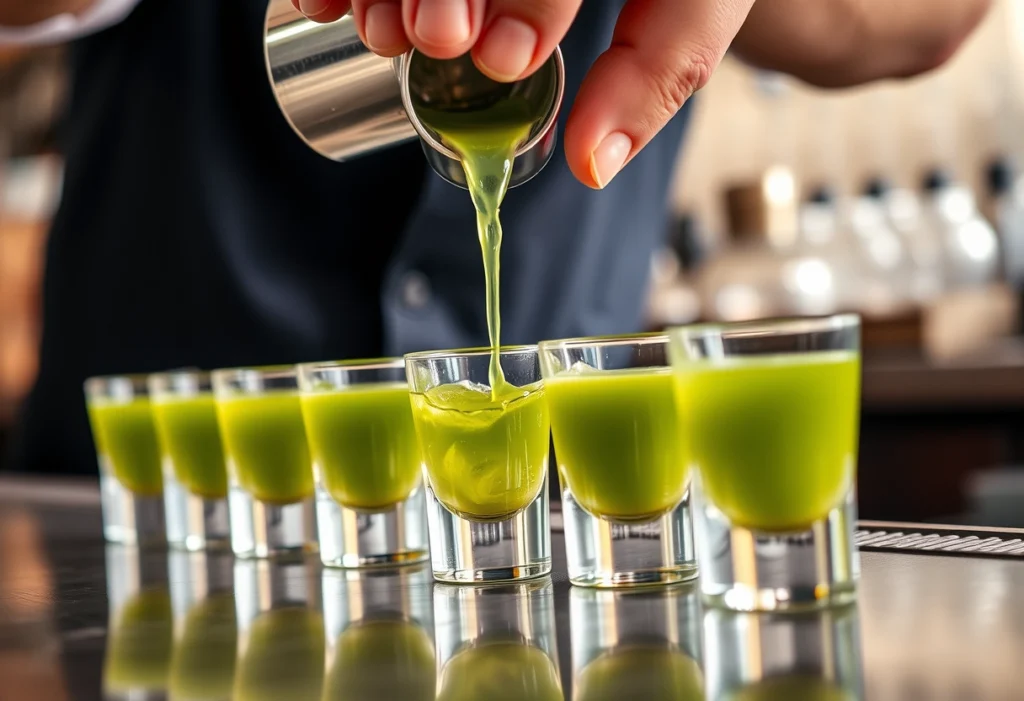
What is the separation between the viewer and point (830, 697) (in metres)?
0.60

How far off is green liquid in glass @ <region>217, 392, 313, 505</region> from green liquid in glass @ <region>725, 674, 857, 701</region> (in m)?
0.66

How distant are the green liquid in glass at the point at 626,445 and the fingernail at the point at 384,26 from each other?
0.27m

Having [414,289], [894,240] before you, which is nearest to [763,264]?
[894,240]

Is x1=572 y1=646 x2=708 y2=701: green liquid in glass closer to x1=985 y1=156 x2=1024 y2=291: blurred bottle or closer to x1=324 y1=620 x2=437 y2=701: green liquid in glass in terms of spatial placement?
x1=324 y1=620 x2=437 y2=701: green liquid in glass

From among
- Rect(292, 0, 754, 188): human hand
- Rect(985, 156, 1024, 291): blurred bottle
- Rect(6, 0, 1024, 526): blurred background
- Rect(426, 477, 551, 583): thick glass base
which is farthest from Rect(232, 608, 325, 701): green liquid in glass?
Rect(985, 156, 1024, 291): blurred bottle

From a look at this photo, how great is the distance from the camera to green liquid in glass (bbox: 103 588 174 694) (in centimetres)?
73

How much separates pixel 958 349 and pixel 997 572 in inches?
91.5

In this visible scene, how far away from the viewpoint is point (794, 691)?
0.62 m

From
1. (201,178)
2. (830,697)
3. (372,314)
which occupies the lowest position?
(830,697)

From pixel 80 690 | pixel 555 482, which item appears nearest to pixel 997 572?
pixel 80 690

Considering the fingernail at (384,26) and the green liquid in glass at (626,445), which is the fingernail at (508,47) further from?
the green liquid in glass at (626,445)

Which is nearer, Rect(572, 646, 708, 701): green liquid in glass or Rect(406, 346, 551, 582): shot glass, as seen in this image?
Rect(572, 646, 708, 701): green liquid in glass

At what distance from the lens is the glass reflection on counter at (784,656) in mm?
619

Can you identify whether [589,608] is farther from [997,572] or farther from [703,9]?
[703,9]
